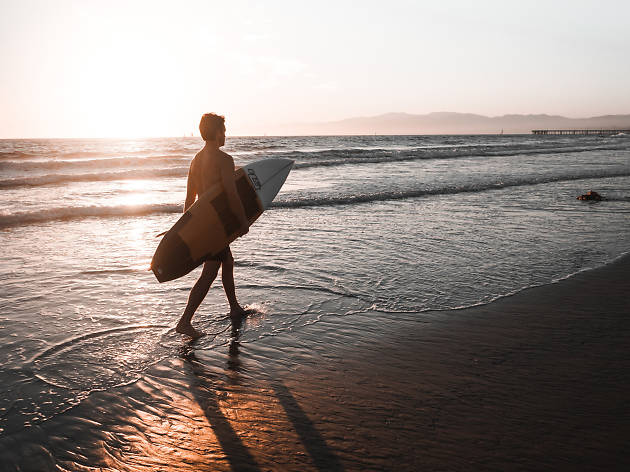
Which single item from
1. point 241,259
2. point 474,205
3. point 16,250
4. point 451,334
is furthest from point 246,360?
point 474,205

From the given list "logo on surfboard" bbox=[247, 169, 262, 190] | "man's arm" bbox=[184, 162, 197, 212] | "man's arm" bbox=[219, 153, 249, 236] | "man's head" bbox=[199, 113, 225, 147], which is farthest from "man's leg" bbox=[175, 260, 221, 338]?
"logo on surfboard" bbox=[247, 169, 262, 190]

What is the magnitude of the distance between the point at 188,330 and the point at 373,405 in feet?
6.22

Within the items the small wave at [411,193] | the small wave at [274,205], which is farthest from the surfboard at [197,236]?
the small wave at [411,193]

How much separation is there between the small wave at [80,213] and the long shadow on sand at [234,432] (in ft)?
27.9

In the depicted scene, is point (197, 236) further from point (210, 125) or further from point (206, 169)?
point (210, 125)

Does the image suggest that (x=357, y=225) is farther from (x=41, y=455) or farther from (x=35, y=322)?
(x=41, y=455)

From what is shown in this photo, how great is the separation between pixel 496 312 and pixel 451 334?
784 millimetres

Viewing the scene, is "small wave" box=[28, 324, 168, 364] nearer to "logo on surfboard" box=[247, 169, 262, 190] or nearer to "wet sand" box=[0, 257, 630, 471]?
"wet sand" box=[0, 257, 630, 471]

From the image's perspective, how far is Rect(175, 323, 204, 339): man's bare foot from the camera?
4.25 meters

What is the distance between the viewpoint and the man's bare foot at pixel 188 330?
425cm

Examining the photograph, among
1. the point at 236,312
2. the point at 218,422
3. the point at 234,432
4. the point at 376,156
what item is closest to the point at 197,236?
the point at 236,312

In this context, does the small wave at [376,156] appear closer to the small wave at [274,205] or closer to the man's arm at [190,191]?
the small wave at [274,205]

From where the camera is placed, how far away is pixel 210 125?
4.36 m

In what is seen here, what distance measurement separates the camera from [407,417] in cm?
297
